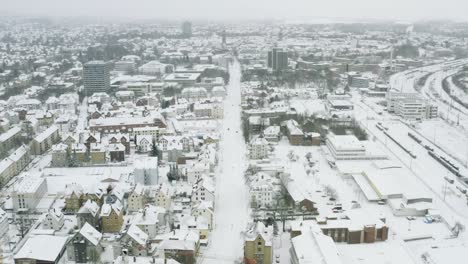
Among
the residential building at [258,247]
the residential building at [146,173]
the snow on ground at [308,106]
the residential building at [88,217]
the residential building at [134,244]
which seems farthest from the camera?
the snow on ground at [308,106]

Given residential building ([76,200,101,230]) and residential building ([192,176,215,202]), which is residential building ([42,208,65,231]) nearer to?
residential building ([76,200,101,230])

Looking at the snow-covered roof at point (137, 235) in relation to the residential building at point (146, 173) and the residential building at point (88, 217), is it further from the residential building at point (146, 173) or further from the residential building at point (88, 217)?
the residential building at point (146, 173)

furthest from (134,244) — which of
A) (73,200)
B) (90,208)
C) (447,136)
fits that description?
(447,136)

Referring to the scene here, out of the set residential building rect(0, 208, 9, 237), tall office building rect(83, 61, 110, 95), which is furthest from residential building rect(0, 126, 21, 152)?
tall office building rect(83, 61, 110, 95)

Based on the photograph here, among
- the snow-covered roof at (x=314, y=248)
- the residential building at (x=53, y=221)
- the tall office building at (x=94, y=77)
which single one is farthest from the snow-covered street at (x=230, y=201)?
the tall office building at (x=94, y=77)

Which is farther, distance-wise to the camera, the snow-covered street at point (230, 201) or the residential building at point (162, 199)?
the residential building at point (162, 199)

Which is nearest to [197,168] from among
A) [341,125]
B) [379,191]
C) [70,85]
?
[379,191]

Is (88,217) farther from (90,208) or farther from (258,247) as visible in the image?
(258,247)

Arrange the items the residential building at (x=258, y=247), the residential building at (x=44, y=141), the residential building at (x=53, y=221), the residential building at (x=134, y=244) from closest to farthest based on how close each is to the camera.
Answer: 1. the residential building at (x=258, y=247)
2. the residential building at (x=134, y=244)
3. the residential building at (x=53, y=221)
4. the residential building at (x=44, y=141)
